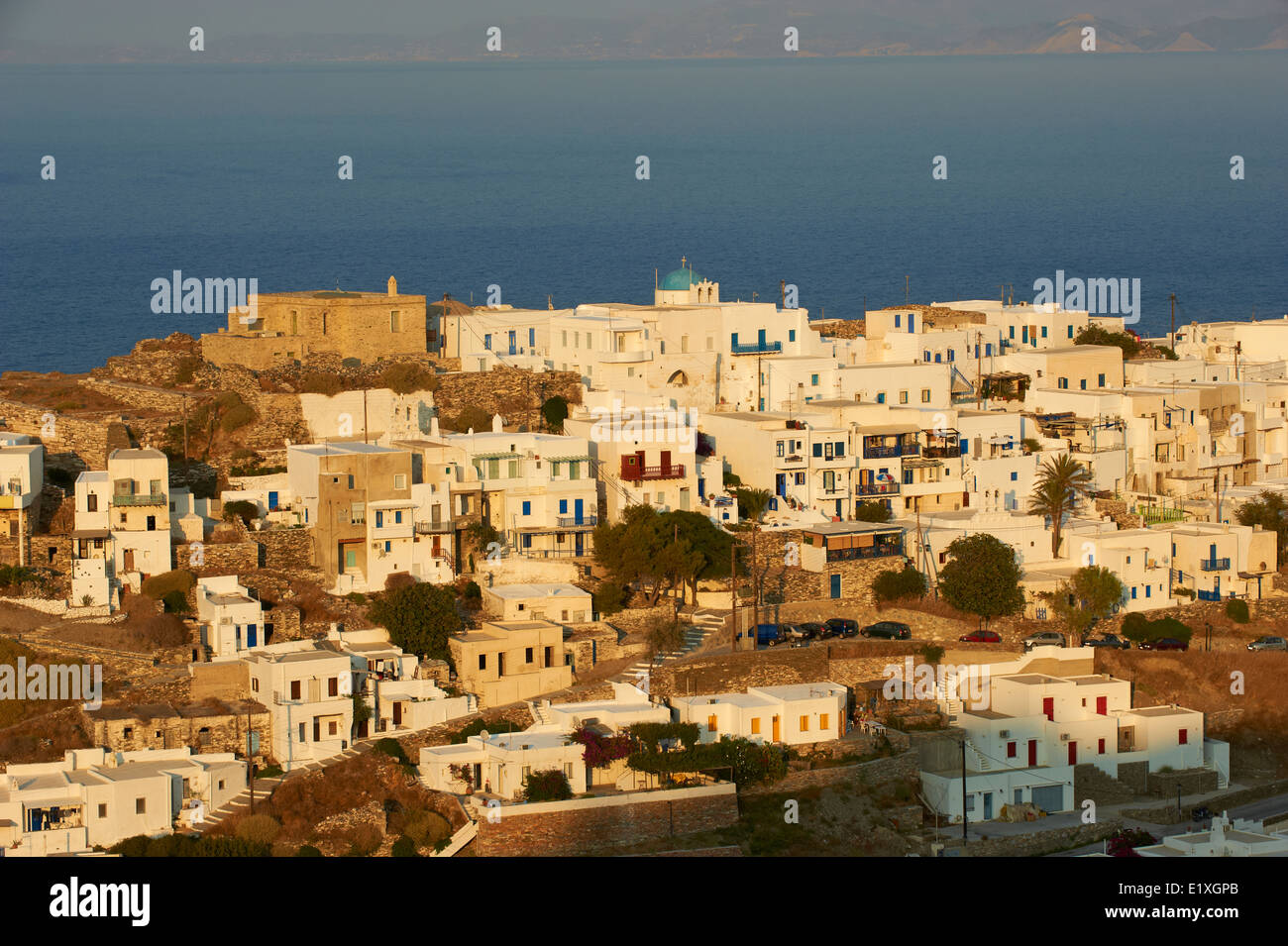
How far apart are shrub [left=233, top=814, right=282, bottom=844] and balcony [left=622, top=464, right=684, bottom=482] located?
7663 mm

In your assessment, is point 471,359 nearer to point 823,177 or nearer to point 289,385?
point 289,385

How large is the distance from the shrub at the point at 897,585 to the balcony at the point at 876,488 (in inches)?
94.5

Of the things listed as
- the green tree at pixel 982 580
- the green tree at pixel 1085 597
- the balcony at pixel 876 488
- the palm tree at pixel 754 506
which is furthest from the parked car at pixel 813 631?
the balcony at pixel 876 488

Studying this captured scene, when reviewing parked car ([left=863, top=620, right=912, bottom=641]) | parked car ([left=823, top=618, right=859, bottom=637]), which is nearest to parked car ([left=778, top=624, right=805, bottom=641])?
parked car ([left=823, top=618, right=859, bottom=637])

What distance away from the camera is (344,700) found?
19.8 meters

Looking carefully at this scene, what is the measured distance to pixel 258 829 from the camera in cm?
1762

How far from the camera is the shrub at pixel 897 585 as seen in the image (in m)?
24.0

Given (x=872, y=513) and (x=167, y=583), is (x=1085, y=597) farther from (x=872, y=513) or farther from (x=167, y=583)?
(x=167, y=583)

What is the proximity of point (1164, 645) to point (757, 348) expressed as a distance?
791 centimetres

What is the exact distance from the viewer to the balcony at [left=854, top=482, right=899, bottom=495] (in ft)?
87.1

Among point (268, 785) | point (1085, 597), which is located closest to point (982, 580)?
point (1085, 597)

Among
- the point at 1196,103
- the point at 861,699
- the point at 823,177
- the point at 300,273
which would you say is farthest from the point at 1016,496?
the point at 1196,103

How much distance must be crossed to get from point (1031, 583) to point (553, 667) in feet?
23.0

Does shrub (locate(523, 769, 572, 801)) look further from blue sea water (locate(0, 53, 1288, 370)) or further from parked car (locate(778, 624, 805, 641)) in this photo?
blue sea water (locate(0, 53, 1288, 370))
